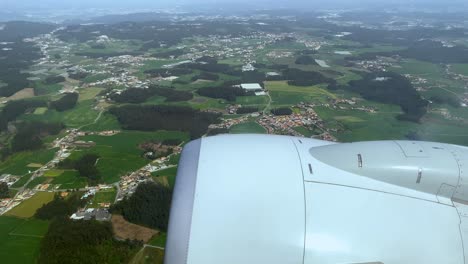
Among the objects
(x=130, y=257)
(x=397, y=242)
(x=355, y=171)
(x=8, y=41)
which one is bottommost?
(x=8, y=41)

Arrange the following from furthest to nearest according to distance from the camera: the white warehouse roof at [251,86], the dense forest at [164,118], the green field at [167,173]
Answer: the white warehouse roof at [251,86] → the dense forest at [164,118] → the green field at [167,173]

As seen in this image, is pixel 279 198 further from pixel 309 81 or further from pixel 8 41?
pixel 8 41

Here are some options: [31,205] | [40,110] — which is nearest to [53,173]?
[31,205]

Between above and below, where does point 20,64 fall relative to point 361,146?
below

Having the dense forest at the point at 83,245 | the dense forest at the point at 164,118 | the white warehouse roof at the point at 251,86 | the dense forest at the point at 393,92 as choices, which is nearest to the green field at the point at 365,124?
the dense forest at the point at 393,92

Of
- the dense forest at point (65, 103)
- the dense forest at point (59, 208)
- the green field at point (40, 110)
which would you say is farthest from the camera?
the dense forest at point (65, 103)

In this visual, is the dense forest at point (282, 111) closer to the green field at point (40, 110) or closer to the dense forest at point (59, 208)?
the dense forest at point (59, 208)

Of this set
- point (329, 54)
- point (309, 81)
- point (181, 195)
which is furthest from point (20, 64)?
point (181, 195)
